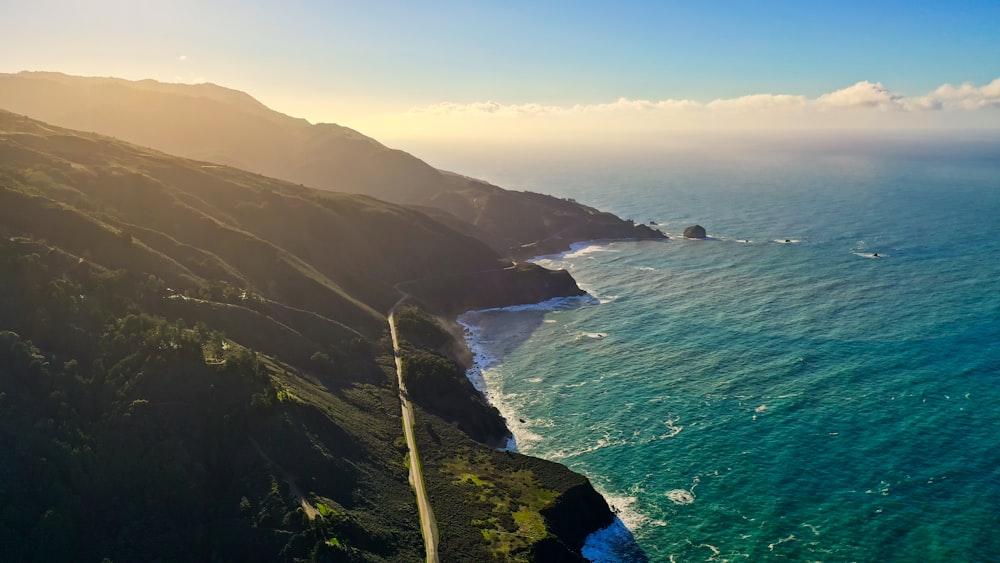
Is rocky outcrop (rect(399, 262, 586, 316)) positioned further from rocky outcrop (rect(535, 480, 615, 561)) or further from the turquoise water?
rocky outcrop (rect(535, 480, 615, 561))

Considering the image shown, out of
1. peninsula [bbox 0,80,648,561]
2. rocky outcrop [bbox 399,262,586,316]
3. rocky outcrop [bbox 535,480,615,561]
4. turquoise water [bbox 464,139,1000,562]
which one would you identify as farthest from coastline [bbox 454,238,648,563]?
rocky outcrop [bbox 399,262,586,316]

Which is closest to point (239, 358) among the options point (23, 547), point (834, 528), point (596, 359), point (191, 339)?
point (191, 339)

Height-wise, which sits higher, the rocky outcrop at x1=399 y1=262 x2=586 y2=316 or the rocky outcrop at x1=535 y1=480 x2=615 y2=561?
the rocky outcrop at x1=399 y1=262 x2=586 y2=316

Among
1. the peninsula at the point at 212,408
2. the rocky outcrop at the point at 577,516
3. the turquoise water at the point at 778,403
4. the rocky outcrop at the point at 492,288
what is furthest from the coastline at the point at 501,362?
the rocky outcrop at the point at 492,288

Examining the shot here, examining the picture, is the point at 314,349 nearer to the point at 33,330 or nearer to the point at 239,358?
the point at 239,358

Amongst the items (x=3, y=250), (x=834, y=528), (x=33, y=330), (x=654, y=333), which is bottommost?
(x=834, y=528)

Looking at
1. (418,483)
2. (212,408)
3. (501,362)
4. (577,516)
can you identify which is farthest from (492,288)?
(212,408)
